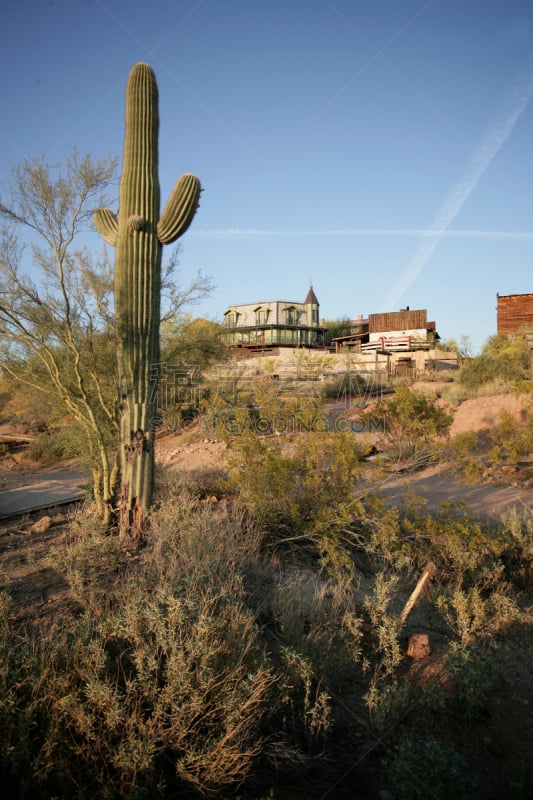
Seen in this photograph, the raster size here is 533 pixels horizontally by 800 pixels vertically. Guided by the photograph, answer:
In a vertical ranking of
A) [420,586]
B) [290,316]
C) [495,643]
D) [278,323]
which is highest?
[290,316]

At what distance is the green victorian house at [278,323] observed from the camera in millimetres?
39344

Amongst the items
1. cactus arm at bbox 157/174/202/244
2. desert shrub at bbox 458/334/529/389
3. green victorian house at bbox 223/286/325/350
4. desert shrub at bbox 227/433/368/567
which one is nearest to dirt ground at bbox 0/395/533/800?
desert shrub at bbox 227/433/368/567

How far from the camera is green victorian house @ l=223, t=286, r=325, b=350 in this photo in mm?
39344

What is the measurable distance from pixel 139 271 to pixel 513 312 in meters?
24.3

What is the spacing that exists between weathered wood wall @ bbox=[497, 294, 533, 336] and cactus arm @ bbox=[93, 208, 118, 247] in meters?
23.5

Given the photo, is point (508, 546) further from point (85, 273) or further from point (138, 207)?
point (85, 273)

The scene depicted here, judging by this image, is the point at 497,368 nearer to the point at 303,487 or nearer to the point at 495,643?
the point at 303,487

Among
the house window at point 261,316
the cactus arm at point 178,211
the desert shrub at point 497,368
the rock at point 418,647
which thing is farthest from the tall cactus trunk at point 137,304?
the house window at point 261,316

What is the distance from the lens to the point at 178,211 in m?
5.69

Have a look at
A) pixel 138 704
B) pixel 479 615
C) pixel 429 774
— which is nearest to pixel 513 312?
pixel 479 615

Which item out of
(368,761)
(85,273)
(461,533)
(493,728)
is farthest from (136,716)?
(85,273)

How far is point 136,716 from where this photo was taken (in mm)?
2176

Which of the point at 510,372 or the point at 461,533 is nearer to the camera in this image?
the point at 461,533

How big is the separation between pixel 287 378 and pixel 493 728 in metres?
17.0
